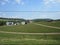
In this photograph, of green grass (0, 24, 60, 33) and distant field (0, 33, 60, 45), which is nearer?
distant field (0, 33, 60, 45)

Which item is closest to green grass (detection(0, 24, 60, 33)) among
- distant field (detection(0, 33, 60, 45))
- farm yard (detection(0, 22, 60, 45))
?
farm yard (detection(0, 22, 60, 45))

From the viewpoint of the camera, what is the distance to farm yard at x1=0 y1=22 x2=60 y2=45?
6190mm

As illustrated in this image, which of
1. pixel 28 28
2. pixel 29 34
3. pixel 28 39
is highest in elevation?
pixel 28 28

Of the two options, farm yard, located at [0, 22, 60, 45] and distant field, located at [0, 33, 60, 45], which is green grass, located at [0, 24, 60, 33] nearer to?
farm yard, located at [0, 22, 60, 45]

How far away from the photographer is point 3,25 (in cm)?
661

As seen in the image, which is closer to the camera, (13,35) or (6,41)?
(6,41)

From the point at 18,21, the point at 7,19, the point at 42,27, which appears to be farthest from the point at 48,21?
the point at 7,19

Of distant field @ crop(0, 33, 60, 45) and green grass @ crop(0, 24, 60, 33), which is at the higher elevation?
green grass @ crop(0, 24, 60, 33)

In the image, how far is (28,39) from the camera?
6336mm

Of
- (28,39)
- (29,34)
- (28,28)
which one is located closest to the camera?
(28,39)

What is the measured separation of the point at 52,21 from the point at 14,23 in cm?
171

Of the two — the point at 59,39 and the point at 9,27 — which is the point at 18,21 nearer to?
the point at 9,27

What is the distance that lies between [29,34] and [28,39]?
50 centimetres

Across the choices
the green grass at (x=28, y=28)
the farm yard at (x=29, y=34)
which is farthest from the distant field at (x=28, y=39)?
the green grass at (x=28, y=28)
